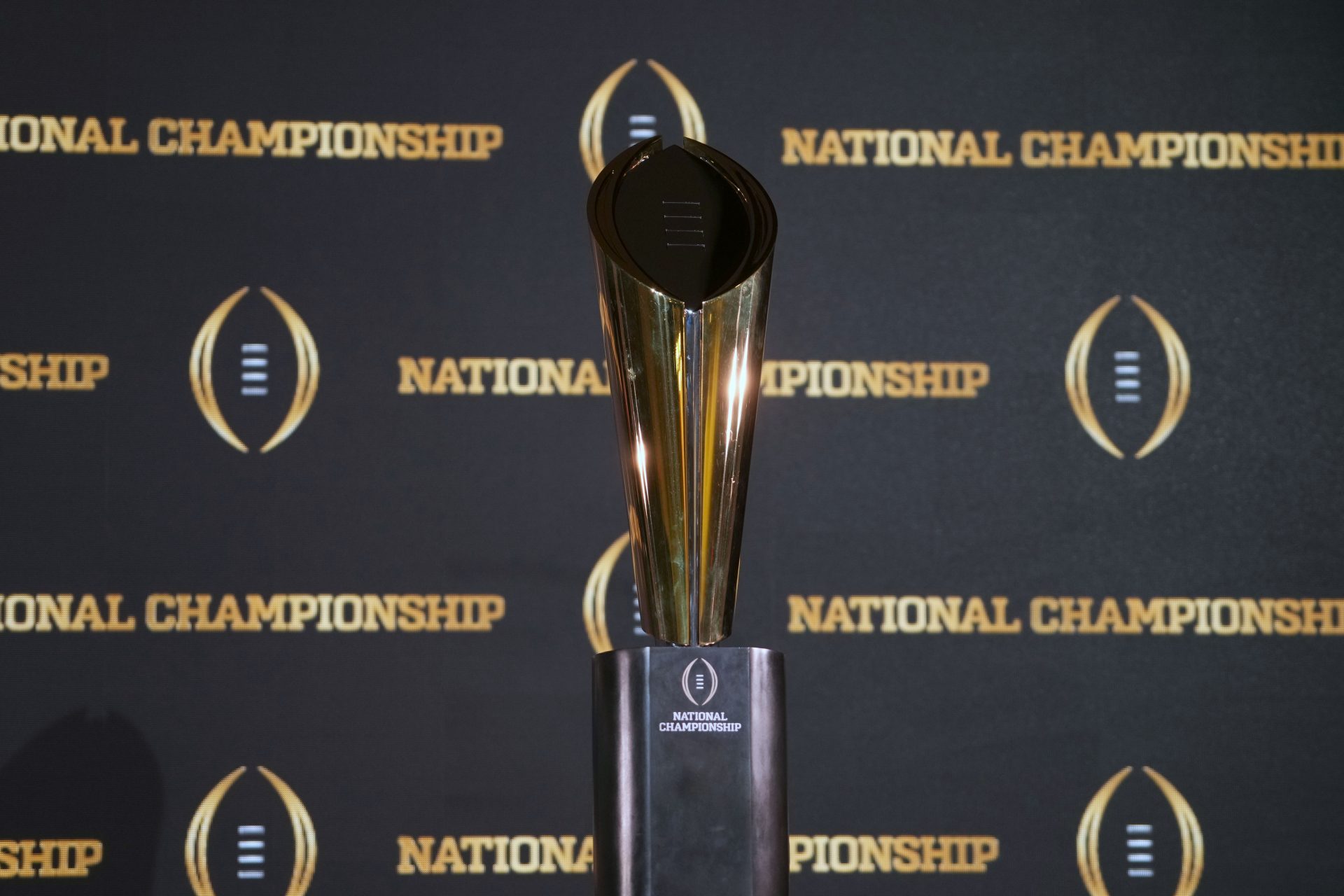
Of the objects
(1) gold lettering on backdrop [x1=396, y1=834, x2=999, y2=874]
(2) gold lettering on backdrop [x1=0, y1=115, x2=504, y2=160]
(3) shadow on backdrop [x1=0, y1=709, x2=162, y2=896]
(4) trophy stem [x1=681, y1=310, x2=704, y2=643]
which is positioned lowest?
(1) gold lettering on backdrop [x1=396, y1=834, x2=999, y2=874]

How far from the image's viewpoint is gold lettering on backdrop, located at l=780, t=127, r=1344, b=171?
2.96 m

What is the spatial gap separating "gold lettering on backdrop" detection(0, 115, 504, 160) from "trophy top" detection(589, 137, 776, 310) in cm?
110

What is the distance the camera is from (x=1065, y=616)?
113 inches

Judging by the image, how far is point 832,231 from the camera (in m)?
2.95

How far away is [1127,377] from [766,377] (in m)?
0.77

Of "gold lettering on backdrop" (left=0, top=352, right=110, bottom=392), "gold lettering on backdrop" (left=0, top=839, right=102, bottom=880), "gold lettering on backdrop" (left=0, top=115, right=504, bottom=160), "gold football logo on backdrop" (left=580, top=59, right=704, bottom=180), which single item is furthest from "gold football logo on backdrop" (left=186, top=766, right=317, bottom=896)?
"gold football logo on backdrop" (left=580, top=59, right=704, bottom=180)

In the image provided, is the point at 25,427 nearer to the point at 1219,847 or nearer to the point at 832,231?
the point at 832,231

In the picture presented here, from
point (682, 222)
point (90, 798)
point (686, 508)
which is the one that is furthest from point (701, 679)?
point (90, 798)

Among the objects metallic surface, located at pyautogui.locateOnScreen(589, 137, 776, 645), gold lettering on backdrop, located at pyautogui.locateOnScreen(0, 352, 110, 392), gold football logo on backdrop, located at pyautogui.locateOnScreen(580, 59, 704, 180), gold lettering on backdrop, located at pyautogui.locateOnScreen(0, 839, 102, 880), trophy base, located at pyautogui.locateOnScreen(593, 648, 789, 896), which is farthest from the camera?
gold football logo on backdrop, located at pyautogui.locateOnScreen(580, 59, 704, 180)

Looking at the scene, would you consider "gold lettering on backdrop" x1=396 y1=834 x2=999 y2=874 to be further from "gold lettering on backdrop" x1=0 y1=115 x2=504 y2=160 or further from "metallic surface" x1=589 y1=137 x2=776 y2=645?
"gold lettering on backdrop" x1=0 y1=115 x2=504 y2=160

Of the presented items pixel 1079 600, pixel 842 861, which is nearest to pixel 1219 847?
pixel 1079 600

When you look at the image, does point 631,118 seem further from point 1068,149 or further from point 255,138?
point 1068,149

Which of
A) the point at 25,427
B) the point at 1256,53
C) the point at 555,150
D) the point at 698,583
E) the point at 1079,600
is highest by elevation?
the point at 1256,53

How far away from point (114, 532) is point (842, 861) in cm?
161
